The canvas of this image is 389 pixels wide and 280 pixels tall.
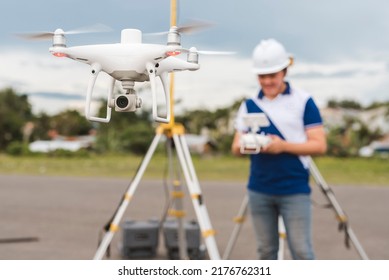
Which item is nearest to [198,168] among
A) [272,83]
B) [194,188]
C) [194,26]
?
[194,188]

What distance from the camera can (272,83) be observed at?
2.50 metres

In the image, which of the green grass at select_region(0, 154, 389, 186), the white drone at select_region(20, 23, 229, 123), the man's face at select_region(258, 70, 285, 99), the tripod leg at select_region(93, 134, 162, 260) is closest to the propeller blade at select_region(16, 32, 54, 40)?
the white drone at select_region(20, 23, 229, 123)

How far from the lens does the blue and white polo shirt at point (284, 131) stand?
2590 mm

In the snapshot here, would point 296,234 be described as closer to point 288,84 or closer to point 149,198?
point 288,84

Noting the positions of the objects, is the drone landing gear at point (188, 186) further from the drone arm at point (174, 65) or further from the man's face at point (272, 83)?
the drone arm at point (174, 65)

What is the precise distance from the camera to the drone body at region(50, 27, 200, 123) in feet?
1.84

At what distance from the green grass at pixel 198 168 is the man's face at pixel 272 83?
8827 millimetres

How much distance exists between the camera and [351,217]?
7.41 m

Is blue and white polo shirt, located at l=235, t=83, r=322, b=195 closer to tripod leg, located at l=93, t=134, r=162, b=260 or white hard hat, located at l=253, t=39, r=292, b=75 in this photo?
white hard hat, located at l=253, t=39, r=292, b=75

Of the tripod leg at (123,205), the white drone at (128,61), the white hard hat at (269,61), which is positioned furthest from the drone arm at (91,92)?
the tripod leg at (123,205)

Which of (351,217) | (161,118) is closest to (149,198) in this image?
(351,217)

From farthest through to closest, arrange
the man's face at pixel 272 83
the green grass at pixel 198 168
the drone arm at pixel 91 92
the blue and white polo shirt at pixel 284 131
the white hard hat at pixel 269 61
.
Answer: the green grass at pixel 198 168 < the blue and white polo shirt at pixel 284 131 < the man's face at pixel 272 83 < the white hard hat at pixel 269 61 < the drone arm at pixel 91 92

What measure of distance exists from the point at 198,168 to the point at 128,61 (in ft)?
46.2
